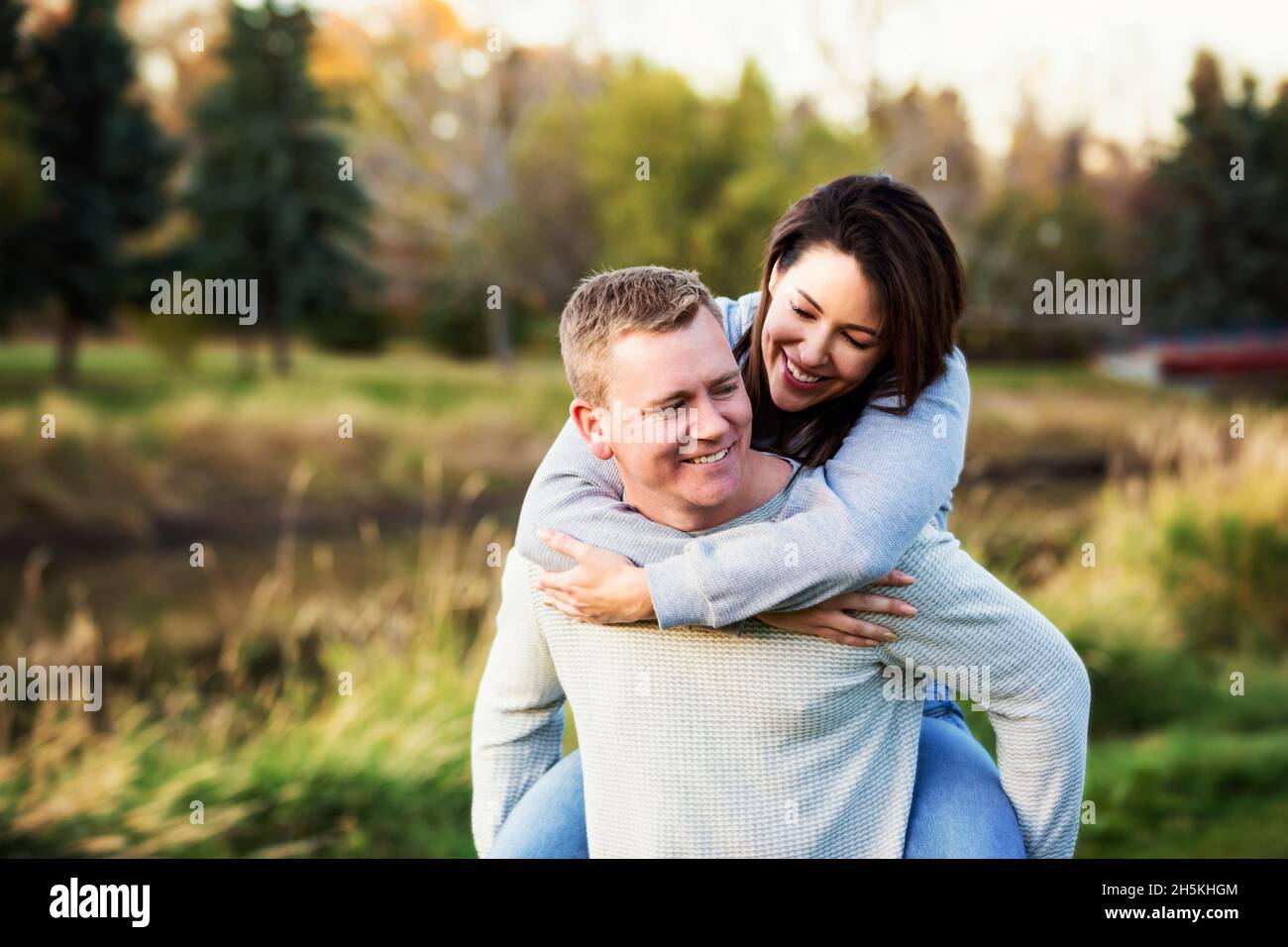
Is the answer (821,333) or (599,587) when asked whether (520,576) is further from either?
(821,333)

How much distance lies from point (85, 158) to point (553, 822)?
1225 cm

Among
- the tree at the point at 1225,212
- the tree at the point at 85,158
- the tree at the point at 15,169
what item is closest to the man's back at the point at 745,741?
the tree at the point at 15,169

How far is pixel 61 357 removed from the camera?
1278 centimetres

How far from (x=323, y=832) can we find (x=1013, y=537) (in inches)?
158

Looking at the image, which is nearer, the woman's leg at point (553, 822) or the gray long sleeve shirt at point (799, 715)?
the gray long sleeve shirt at point (799, 715)

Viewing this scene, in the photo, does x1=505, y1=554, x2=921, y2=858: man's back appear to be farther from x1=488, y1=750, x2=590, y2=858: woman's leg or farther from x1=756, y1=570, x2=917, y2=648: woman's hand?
x1=488, y1=750, x2=590, y2=858: woman's leg

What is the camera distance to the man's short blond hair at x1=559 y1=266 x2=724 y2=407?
1.58m

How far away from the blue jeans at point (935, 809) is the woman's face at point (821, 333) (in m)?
0.52

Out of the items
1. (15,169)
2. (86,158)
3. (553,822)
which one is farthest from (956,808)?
(86,158)

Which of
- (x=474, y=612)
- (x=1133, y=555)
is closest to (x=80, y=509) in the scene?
(x=474, y=612)

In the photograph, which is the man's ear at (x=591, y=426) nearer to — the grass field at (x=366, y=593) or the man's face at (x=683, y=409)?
the man's face at (x=683, y=409)

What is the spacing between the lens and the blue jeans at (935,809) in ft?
5.65

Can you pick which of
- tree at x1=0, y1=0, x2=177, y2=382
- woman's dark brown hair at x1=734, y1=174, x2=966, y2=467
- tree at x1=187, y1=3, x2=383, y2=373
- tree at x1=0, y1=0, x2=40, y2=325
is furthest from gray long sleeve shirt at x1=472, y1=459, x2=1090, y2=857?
tree at x1=187, y1=3, x2=383, y2=373
